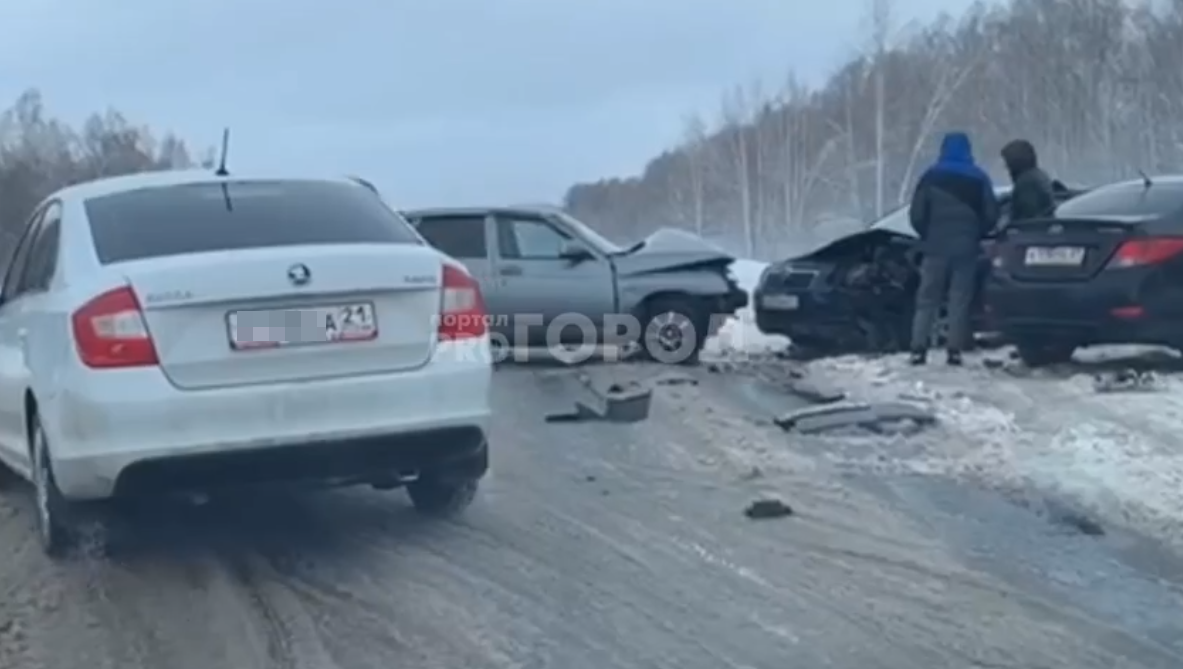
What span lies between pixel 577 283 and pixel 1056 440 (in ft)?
23.0

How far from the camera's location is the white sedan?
6.16 metres

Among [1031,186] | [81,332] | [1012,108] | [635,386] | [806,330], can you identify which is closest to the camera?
[81,332]

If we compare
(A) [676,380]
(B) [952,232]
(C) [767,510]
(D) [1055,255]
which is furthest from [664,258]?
(C) [767,510]

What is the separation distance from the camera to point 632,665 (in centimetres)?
517

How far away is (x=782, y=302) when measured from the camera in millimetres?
14570

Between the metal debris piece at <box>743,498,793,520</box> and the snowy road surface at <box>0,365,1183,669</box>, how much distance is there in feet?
0.22

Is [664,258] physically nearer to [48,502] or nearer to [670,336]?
[670,336]

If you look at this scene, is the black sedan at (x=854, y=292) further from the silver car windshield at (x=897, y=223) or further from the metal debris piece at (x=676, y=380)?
the metal debris piece at (x=676, y=380)

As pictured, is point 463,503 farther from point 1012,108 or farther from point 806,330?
point 1012,108

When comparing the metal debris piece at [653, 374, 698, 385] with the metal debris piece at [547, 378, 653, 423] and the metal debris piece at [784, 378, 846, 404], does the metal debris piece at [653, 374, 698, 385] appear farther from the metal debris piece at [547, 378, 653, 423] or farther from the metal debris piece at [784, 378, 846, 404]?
the metal debris piece at [547, 378, 653, 423]

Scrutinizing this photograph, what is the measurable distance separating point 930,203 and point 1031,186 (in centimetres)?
102

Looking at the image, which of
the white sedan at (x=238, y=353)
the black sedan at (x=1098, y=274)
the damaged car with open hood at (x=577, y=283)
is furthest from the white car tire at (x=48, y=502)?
the damaged car with open hood at (x=577, y=283)

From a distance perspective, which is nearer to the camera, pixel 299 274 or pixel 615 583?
pixel 615 583

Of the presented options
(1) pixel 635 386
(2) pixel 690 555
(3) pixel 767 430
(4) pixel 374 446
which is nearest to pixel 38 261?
(4) pixel 374 446
